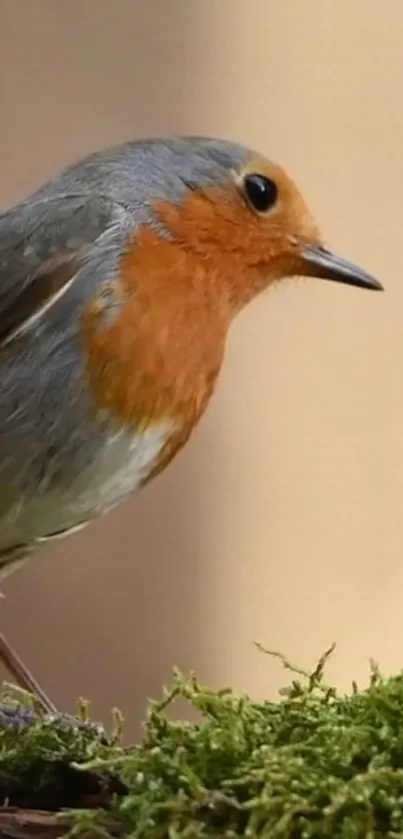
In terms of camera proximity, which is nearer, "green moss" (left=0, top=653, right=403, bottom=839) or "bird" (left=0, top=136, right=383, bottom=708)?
"green moss" (left=0, top=653, right=403, bottom=839)

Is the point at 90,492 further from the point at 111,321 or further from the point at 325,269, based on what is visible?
the point at 325,269

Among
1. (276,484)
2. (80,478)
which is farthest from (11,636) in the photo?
(80,478)

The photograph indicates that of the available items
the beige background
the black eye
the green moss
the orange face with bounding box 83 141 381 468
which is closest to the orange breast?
the orange face with bounding box 83 141 381 468

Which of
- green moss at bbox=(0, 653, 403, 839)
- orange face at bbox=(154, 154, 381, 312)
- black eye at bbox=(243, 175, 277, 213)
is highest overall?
black eye at bbox=(243, 175, 277, 213)

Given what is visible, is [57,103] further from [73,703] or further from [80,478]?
[80,478]

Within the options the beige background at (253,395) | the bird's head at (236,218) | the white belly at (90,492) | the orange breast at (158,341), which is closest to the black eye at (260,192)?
the bird's head at (236,218)

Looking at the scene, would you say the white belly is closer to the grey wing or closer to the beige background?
the grey wing

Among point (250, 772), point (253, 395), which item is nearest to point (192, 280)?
point (250, 772)
